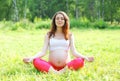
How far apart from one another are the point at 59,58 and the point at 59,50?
17 centimetres

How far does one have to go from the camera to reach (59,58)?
6.05m

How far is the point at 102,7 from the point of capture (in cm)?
3772

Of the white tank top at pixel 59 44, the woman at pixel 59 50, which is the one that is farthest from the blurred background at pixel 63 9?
the white tank top at pixel 59 44

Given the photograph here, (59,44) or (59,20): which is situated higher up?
(59,20)

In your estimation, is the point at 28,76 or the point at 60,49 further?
the point at 60,49

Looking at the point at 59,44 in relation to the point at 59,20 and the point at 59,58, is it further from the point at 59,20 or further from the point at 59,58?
the point at 59,20

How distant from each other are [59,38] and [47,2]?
128 feet

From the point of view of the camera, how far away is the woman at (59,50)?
594cm

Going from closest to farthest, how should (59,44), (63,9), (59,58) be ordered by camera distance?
1. (59,58)
2. (59,44)
3. (63,9)

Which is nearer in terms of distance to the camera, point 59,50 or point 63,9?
point 59,50

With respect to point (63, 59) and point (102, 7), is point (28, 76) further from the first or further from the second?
point (102, 7)

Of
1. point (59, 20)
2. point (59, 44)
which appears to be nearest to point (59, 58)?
point (59, 44)

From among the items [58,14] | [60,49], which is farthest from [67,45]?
[58,14]


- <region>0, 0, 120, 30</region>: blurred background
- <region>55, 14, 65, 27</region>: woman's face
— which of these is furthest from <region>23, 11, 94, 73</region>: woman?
<region>0, 0, 120, 30</region>: blurred background
